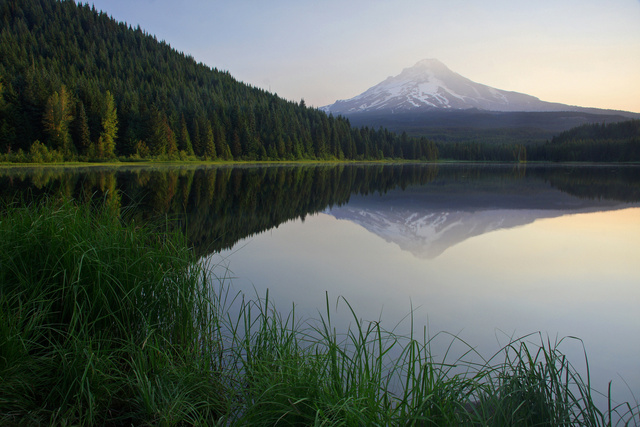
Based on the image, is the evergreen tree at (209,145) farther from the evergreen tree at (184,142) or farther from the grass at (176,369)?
the grass at (176,369)

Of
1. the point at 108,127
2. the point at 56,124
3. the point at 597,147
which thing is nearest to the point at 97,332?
the point at 56,124

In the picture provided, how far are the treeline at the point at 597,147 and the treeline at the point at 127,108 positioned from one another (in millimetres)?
30782

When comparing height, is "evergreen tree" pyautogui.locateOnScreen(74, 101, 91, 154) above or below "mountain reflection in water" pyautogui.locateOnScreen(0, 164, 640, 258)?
above

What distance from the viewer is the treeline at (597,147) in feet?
316

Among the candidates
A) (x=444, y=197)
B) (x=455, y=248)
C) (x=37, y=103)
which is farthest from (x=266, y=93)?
(x=455, y=248)

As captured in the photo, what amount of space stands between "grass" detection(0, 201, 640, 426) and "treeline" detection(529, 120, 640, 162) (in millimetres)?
116509

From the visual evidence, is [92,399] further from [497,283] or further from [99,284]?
[497,283]

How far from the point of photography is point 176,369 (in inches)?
118

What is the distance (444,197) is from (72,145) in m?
42.2

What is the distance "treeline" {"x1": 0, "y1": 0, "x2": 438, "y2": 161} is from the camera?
46.1 m

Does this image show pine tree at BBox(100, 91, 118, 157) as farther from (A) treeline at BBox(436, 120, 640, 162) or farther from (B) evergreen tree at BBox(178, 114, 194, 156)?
(A) treeline at BBox(436, 120, 640, 162)

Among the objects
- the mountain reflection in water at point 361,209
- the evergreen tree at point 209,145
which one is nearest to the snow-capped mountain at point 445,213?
the mountain reflection in water at point 361,209

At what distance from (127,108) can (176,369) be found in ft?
211

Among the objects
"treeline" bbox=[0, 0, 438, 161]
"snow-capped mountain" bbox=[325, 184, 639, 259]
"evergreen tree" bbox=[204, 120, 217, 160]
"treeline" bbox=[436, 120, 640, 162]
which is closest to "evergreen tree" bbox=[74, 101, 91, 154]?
"treeline" bbox=[0, 0, 438, 161]
